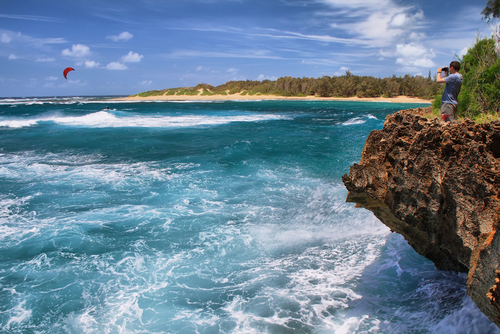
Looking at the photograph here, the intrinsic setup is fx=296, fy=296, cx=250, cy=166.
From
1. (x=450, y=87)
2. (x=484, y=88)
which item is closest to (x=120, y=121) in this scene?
(x=484, y=88)

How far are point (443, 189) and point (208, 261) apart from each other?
13.0 feet

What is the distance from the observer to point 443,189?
3.02 m

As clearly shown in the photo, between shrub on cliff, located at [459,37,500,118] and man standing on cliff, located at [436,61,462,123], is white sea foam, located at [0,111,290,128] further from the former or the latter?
man standing on cliff, located at [436,61,462,123]

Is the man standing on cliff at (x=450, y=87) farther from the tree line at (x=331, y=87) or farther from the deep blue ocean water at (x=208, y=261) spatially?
the tree line at (x=331, y=87)

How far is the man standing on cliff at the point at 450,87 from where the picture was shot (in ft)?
16.4

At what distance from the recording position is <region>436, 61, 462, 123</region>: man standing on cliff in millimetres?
5012

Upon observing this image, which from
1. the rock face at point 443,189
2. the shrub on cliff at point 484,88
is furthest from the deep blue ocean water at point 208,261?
the shrub on cliff at point 484,88

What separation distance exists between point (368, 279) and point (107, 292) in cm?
410

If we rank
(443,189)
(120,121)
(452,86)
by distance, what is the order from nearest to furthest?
(443,189)
(452,86)
(120,121)

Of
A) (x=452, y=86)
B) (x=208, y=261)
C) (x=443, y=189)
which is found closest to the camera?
(x=443, y=189)

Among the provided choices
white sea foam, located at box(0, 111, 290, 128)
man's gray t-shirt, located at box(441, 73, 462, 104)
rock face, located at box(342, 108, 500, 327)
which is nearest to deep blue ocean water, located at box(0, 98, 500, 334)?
rock face, located at box(342, 108, 500, 327)

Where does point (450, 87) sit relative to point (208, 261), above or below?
above

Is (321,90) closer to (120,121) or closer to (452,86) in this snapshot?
(120,121)

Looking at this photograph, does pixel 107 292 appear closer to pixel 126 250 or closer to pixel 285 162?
pixel 126 250
